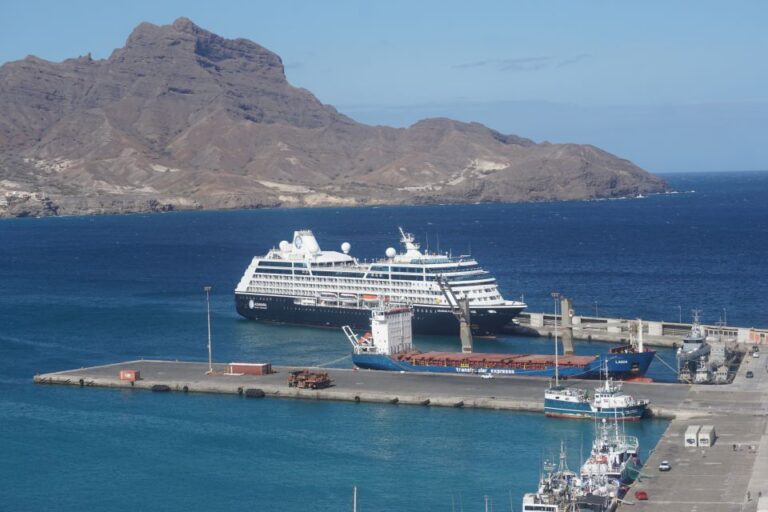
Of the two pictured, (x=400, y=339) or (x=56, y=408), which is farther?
(x=400, y=339)

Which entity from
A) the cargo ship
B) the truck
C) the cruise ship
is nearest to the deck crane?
the cruise ship

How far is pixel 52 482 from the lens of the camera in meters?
48.6

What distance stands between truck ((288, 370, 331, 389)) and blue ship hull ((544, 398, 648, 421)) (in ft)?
40.1

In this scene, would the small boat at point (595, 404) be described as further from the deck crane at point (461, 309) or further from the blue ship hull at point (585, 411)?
the deck crane at point (461, 309)

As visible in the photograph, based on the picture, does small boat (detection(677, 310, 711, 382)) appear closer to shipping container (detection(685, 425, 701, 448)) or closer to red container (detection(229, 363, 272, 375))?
shipping container (detection(685, 425, 701, 448))

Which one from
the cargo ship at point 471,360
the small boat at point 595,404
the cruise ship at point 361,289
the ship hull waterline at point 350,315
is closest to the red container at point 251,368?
the cargo ship at point 471,360

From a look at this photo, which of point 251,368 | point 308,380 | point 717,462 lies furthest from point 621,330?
point 717,462

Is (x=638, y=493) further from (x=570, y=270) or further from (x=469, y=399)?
(x=570, y=270)

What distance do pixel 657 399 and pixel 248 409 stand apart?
1865 cm

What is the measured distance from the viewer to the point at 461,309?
253ft

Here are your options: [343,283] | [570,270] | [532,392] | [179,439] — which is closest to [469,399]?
[532,392]

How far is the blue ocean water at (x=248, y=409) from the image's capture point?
4669 cm

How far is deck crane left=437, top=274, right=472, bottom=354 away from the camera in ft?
235

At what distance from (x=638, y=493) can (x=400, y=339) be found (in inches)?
1214
